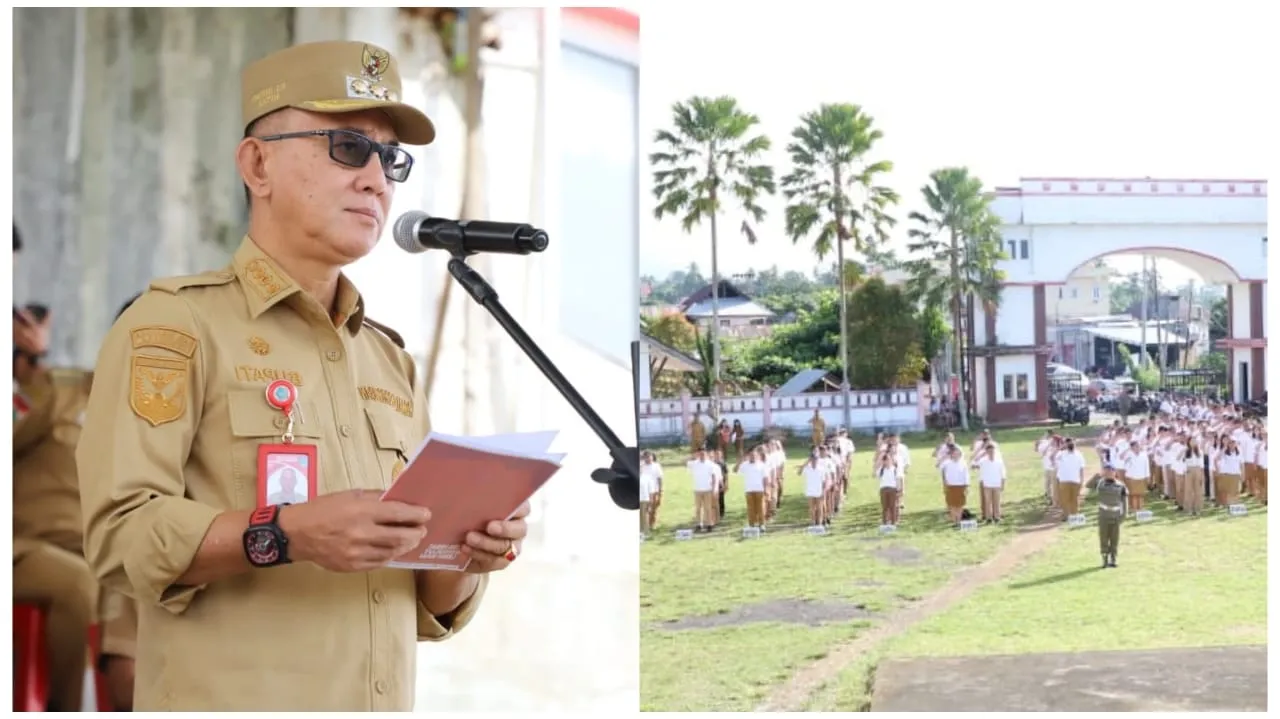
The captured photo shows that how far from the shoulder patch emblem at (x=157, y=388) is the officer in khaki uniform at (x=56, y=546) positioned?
2130 millimetres

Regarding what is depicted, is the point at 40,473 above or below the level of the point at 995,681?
above

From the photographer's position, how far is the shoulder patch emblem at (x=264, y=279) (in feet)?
5.84

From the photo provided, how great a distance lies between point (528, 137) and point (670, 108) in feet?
1.53

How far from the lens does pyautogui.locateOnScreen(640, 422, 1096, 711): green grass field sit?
4164mm

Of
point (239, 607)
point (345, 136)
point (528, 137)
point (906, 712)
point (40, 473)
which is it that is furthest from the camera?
point (906, 712)

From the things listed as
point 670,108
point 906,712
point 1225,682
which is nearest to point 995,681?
point 906,712

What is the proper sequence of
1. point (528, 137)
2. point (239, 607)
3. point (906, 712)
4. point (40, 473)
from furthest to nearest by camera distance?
point (906, 712), point (528, 137), point (40, 473), point (239, 607)

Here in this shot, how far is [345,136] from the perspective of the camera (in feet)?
5.96

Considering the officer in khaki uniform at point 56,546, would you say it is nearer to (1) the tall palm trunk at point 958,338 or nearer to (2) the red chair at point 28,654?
(2) the red chair at point 28,654

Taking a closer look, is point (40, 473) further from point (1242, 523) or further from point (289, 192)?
point (1242, 523)

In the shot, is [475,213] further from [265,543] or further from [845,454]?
[265,543]

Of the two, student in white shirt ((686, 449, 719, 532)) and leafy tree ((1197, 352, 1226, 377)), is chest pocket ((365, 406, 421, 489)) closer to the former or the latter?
student in white shirt ((686, 449, 719, 532))

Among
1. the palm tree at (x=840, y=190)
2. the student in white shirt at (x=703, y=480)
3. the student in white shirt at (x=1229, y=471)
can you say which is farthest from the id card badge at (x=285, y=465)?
the student in white shirt at (x=1229, y=471)

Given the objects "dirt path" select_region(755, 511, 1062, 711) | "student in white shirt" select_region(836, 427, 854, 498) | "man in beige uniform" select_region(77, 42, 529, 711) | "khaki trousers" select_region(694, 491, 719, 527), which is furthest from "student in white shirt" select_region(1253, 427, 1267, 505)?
"man in beige uniform" select_region(77, 42, 529, 711)
